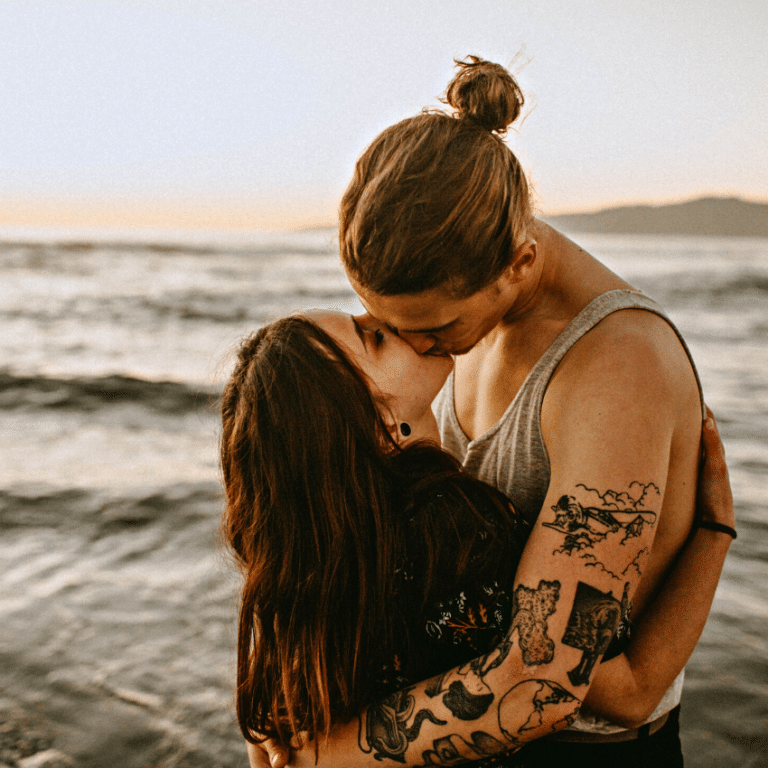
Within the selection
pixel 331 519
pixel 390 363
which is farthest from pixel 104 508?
pixel 331 519

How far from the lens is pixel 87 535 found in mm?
5148

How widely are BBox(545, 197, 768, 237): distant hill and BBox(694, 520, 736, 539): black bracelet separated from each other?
42.0 meters

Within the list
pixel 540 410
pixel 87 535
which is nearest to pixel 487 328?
pixel 540 410

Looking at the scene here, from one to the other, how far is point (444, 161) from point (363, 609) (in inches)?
39.4

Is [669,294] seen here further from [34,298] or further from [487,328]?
[487,328]

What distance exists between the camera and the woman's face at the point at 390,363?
5.67ft

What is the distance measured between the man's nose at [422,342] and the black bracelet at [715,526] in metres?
0.82

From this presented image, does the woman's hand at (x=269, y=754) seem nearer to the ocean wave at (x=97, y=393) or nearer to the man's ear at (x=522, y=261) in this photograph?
the man's ear at (x=522, y=261)

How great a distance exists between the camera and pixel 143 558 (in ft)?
16.0

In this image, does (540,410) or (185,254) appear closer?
(540,410)

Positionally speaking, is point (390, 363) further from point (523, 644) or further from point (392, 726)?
point (392, 726)

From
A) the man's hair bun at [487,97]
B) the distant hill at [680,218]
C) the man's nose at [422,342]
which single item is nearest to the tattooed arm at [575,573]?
the man's nose at [422,342]

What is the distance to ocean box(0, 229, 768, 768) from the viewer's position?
3.35 metres

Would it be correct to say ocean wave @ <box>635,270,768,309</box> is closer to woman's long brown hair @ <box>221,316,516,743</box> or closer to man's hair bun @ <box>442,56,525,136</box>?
man's hair bun @ <box>442,56,525,136</box>
